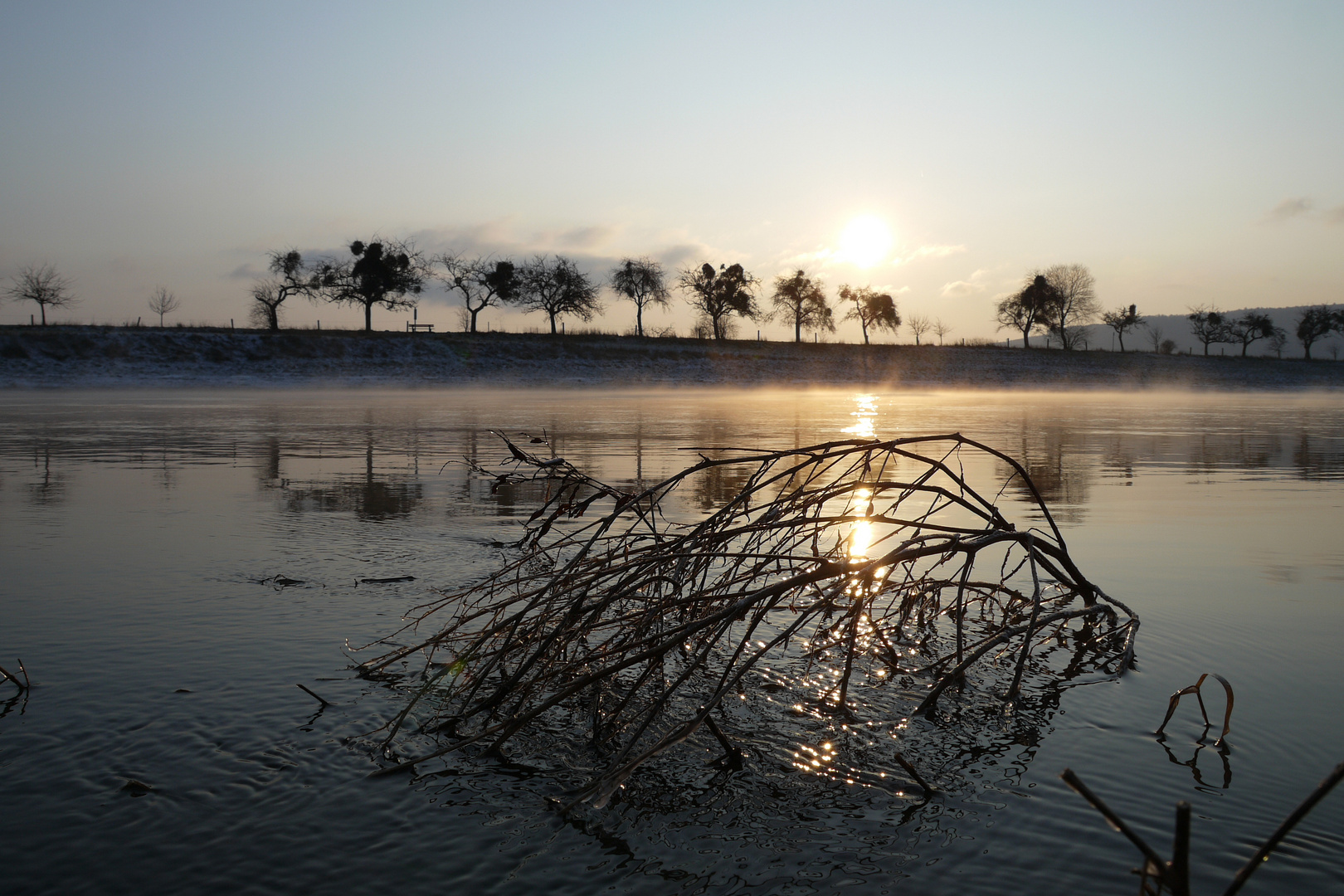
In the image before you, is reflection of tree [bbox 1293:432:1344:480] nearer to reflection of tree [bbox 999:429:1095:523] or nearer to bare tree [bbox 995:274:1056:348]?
reflection of tree [bbox 999:429:1095:523]

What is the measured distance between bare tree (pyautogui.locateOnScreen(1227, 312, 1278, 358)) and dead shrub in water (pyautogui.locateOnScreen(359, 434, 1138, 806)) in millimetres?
125512

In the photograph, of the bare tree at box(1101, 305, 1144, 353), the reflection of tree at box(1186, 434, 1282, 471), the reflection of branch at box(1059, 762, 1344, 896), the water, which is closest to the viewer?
the reflection of branch at box(1059, 762, 1344, 896)

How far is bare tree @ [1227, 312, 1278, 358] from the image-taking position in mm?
110938

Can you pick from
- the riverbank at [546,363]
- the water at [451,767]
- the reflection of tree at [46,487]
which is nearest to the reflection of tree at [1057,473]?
the water at [451,767]

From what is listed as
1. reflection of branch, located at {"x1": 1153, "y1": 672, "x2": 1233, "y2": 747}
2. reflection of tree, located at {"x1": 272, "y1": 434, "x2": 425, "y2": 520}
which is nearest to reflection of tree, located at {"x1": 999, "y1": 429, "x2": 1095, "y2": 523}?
reflection of branch, located at {"x1": 1153, "y1": 672, "x2": 1233, "y2": 747}

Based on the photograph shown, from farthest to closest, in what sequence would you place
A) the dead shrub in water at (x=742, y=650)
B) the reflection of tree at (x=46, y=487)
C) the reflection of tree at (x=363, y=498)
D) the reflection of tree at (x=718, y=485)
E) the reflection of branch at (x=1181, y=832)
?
the reflection of tree at (x=718, y=485) → the reflection of tree at (x=46, y=487) → the reflection of tree at (x=363, y=498) → the dead shrub in water at (x=742, y=650) → the reflection of branch at (x=1181, y=832)

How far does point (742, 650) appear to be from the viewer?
331 cm

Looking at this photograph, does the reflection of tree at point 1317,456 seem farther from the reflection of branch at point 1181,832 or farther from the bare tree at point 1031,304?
the bare tree at point 1031,304

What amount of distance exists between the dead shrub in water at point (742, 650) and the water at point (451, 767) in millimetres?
195

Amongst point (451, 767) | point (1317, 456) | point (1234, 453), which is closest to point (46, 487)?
point (451, 767)

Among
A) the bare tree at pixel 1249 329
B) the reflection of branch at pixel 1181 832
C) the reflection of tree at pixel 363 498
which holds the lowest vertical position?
the reflection of tree at pixel 363 498

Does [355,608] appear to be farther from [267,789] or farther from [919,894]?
[919,894]

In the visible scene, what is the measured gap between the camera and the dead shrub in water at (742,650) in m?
2.85

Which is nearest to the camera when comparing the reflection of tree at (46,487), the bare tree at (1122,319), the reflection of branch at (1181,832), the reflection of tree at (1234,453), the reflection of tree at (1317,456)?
the reflection of branch at (1181,832)
